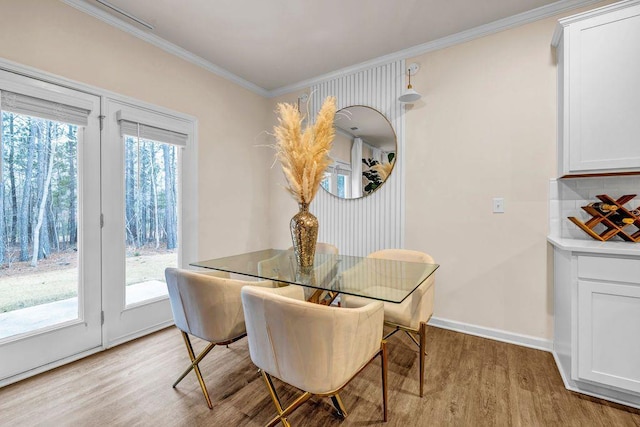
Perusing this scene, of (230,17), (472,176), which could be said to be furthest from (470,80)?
(230,17)

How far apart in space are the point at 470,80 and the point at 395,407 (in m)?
2.57

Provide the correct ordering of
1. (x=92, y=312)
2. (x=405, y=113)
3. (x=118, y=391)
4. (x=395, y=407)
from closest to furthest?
(x=395, y=407) < (x=118, y=391) < (x=92, y=312) < (x=405, y=113)

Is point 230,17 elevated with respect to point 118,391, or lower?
elevated

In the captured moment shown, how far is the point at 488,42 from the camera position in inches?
97.3

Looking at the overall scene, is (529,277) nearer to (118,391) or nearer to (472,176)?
(472,176)

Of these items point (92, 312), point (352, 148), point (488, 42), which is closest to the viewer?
point (92, 312)

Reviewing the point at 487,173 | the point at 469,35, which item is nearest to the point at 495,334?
the point at 487,173

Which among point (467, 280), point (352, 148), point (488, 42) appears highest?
point (488, 42)

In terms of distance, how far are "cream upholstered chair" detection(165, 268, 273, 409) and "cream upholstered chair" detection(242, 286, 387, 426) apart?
296mm

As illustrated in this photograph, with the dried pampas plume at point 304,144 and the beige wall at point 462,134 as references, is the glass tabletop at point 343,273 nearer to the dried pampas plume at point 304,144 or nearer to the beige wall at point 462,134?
the dried pampas plume at point 304,144

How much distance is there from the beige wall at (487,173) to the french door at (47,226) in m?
2.71

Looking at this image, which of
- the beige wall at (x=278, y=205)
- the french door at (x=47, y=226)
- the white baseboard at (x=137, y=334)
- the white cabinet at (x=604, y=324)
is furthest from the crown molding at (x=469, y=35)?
the white baseboard at (x=137, y=334)

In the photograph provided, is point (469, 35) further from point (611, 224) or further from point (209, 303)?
point (209, 303)

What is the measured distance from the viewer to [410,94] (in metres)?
2.64
